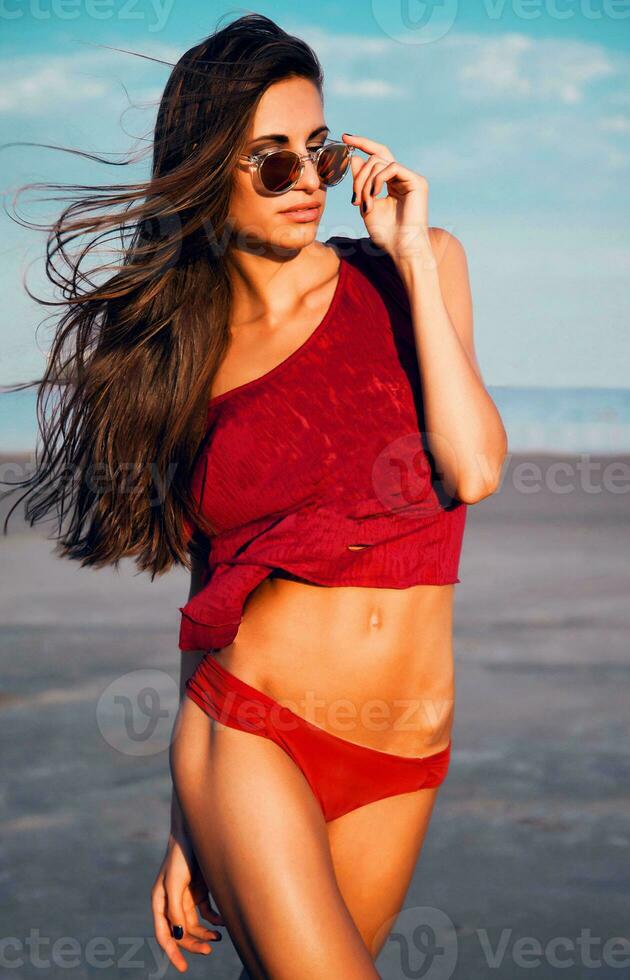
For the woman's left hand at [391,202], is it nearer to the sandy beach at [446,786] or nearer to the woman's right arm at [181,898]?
the woman's right arm at [181,898]

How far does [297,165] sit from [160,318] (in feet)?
1.82

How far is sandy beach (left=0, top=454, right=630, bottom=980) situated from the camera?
13.0 ft

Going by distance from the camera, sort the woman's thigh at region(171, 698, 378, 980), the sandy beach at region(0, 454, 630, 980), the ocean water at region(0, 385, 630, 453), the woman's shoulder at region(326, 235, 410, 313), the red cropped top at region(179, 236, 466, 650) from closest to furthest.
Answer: the woman's thigh at region(171, 698, 378, 980) → the red cropped top at region(179, 236, 466, 650) → the woman's shoulder at region(326, 235, 410, 313) → the sandy beach at region(0, 454, 630, 980) → the ocean water at region(0, 385, 630, 453)

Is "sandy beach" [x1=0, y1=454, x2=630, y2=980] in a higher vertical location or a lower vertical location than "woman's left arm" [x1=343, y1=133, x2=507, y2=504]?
lower

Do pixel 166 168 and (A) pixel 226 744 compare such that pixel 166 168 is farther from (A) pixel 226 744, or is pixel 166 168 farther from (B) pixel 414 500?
(A) pixel 226 744

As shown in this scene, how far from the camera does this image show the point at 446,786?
5.12 meters

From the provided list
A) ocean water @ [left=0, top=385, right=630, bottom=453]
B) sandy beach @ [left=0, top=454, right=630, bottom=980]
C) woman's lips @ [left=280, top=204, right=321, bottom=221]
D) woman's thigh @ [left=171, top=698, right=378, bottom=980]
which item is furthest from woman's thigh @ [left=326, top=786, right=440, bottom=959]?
ocean water @ [left=0, top=385, right=630, bottom=453]

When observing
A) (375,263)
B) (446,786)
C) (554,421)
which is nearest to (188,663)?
(375,263)

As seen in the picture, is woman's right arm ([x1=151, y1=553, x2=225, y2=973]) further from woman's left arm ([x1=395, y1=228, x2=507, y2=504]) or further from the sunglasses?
the sunglasses

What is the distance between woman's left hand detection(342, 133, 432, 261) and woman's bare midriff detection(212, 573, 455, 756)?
67 centimetres

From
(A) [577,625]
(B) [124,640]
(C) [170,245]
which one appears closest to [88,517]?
(C) [170,245]

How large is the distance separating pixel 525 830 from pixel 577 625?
10.8 feet

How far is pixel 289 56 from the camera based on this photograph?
105 inches

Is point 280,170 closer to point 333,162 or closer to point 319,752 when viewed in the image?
point 333,162
